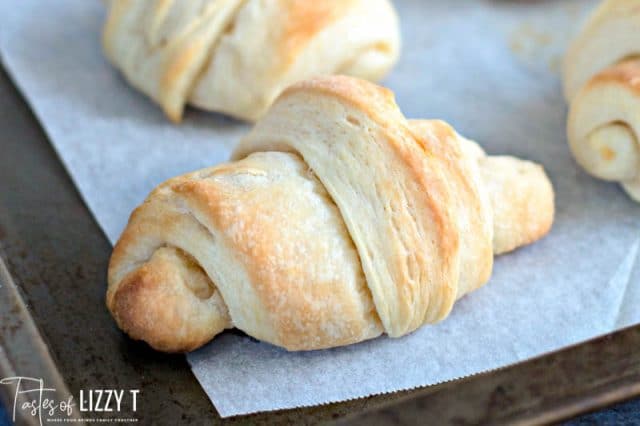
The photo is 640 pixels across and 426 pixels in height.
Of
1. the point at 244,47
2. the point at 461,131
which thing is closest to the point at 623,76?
the point at 461,131

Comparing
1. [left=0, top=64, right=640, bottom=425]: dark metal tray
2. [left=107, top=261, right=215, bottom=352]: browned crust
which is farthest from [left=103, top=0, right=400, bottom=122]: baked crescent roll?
[left=107, top=261, right=215, bottom=352]: browned crust

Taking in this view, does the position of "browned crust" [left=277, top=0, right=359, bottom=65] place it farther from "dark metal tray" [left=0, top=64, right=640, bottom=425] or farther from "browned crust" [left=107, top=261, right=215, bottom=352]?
"browned crust" [left=107, top=261, right=215, bottom=352]

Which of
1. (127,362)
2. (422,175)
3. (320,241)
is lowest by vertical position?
(127,362)

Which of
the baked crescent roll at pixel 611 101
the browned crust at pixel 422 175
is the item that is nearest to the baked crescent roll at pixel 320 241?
the browned crust at pixel 422 175

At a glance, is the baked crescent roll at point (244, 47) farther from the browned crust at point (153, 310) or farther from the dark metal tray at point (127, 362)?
the browned crust at point (153, 310)

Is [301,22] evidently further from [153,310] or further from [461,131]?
[153,310]
